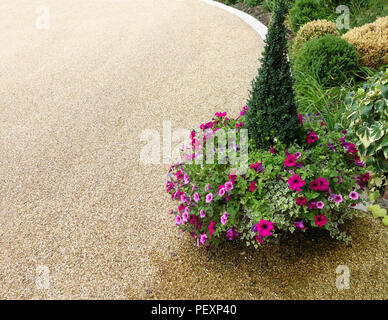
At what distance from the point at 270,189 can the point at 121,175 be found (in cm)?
179

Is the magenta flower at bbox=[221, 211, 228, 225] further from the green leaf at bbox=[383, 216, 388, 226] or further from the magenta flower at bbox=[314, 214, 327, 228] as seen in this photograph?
the green leaf at bbox=[383, 216, 388, 226]

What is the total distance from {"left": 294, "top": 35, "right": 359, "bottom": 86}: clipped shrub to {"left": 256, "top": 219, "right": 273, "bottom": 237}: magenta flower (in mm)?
2668

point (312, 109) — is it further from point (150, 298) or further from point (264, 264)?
point (150, 298)

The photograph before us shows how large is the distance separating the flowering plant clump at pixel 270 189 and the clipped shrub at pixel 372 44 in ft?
7.75

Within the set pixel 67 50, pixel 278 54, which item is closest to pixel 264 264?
pixel 278 54

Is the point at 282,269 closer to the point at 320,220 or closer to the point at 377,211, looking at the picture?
the point at 320,220

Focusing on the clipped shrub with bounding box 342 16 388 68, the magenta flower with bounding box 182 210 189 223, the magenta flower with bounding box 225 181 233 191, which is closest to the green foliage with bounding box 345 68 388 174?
the magenta flower with bounding box 225 181 233 191

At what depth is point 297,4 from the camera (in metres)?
6.29

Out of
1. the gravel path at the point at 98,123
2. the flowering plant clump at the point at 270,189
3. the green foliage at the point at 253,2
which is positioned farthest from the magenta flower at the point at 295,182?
the green foliage at the point at 253,2

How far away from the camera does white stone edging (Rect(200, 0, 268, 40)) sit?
22.1 ft

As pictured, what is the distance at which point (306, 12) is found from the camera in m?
6.20

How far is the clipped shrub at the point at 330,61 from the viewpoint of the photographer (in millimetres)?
4281

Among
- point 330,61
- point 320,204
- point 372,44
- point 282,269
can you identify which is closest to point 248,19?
point 372,44
